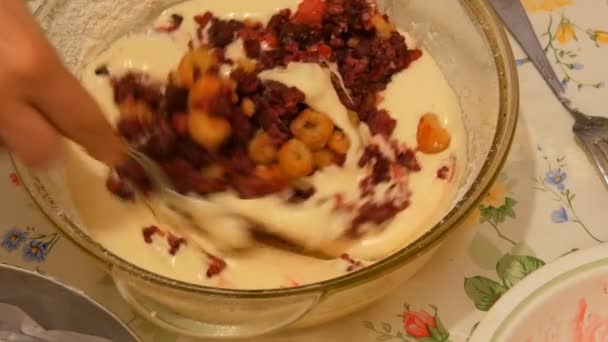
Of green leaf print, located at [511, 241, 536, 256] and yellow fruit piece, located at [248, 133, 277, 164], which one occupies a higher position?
yellow fruit piece, located at [248, 133, 277, 164]

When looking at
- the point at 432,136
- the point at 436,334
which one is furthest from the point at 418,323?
the point at 432,136

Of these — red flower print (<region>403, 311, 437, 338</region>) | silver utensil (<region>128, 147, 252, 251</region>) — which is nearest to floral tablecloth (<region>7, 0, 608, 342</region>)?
red flower print (<region>403, 311, 437, 338</region>)

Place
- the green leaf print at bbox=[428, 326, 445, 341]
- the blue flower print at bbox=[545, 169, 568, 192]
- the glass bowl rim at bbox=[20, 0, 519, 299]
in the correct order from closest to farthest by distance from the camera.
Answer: the glass bowl rim at bbox=[20, 0, 519, 299] → the green leaf print at bbox=[428, 326, 445, 341] → the blue flower print at bbox=[545, 169, 568, 192]

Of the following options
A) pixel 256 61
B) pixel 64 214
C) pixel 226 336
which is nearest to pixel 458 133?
pixel 256 61

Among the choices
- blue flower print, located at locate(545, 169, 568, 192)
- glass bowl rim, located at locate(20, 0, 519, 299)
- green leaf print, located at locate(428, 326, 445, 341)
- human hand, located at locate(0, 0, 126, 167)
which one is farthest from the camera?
blue flower print, located at locate(545, 169, 568, 192)

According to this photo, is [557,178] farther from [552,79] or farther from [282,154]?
[282,154]

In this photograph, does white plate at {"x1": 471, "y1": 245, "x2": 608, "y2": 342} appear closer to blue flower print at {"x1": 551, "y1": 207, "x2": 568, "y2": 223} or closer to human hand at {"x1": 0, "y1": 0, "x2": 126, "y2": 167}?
blue flower print at {"x1": 551, "y1": 207, "x2": 568, "y2": 223}
